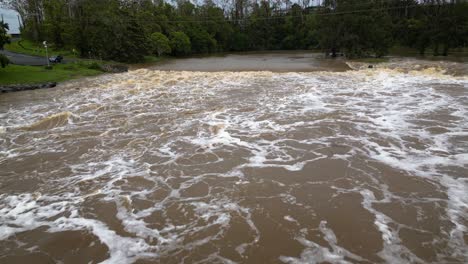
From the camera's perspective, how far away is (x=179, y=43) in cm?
5431

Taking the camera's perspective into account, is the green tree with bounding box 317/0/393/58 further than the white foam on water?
Yes

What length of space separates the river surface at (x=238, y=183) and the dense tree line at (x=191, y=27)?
26487mm

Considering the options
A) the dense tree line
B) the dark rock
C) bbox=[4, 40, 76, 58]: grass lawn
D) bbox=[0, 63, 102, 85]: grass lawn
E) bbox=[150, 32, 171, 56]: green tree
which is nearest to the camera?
the dark rock

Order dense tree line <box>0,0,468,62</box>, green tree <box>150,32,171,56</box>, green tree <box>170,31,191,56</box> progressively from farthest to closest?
green tree <box>170,31,191,56</box>
green tree <box>150,32,171,56</box>
dense tree line <box>0,0,468,62</box>

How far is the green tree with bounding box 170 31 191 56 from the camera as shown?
177ft

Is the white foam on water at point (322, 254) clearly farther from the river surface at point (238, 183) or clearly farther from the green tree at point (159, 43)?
the green tree at point (159, 43)

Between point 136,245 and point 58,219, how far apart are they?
1.86 m

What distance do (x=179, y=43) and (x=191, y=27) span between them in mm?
8508

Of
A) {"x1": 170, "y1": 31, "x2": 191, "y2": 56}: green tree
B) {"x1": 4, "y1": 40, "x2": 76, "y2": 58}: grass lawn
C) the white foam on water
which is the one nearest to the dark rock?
{"x1": 4, "y1": 40, "x2": 76, "y2": 58}: grass lawn

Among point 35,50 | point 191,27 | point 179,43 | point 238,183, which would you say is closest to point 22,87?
point 238,183

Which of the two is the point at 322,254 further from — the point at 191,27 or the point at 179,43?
the point at 191,27

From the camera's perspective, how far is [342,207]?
258 inches

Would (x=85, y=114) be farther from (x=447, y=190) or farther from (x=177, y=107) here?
(x=447, y=190)

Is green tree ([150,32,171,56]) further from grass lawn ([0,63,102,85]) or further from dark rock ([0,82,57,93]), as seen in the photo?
dark rock ([0,82,57,93])
